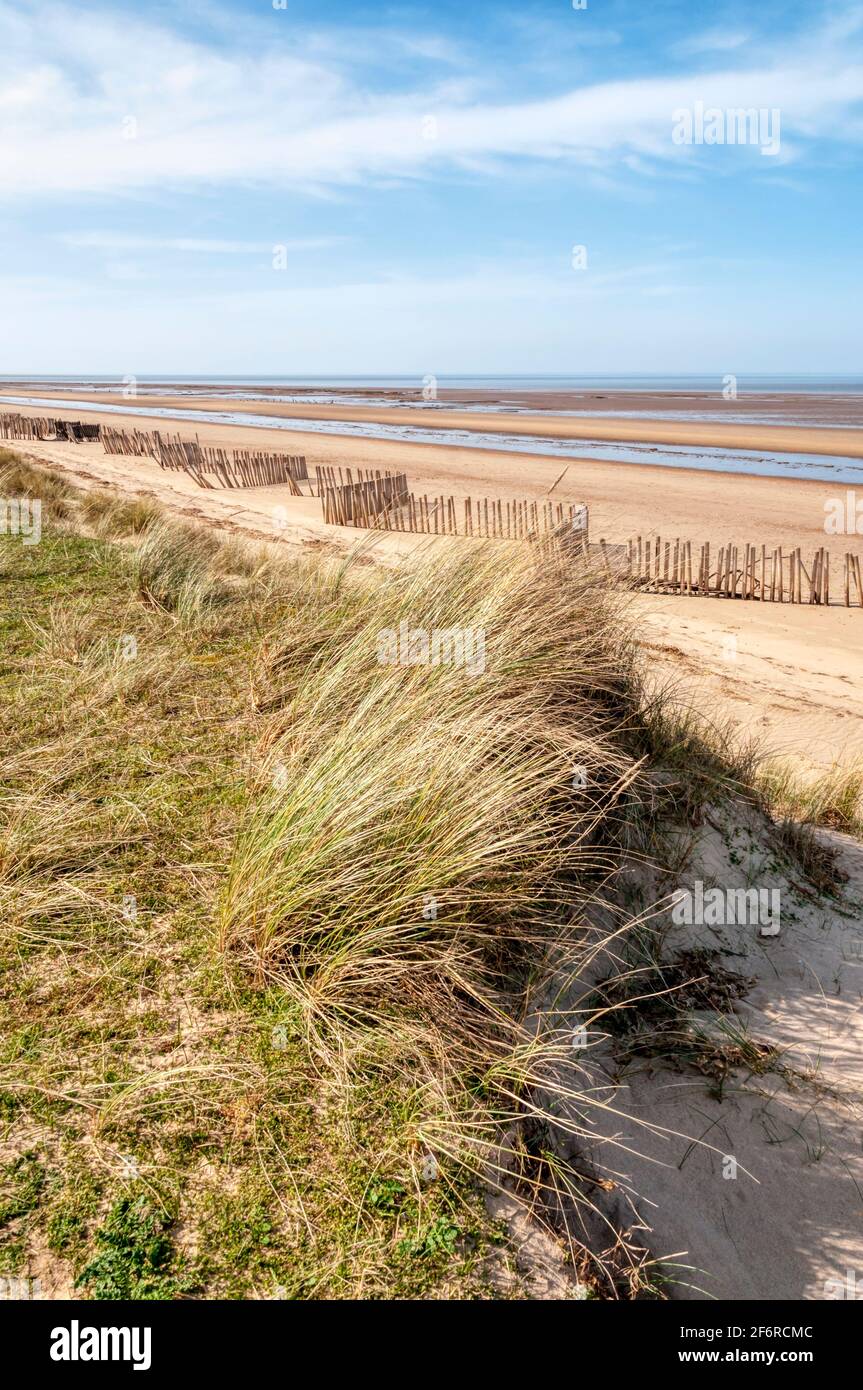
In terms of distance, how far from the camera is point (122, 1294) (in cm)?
199

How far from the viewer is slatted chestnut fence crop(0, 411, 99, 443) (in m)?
35.1

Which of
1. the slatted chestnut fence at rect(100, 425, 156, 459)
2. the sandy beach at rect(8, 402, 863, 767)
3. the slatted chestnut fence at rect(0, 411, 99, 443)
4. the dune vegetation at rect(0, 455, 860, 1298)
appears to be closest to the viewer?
the dune vegetation at rect(0, 455, 860, 1298)

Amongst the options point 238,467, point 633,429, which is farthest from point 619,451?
point 238,467

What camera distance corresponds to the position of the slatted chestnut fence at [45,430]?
3512 centimetres

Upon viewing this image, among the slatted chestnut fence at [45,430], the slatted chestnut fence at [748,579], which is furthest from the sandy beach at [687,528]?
the slatted chestnut fence at [45,430]

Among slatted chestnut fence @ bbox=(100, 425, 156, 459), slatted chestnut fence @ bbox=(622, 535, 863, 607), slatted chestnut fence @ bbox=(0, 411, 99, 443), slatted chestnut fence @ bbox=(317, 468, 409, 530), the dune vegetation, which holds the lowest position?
the dune vegetation

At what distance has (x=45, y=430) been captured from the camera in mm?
36875

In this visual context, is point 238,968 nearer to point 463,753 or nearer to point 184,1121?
point 184,1121

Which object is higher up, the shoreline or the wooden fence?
the shoreline

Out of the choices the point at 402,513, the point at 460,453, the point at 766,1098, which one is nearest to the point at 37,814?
the point at 766,1098

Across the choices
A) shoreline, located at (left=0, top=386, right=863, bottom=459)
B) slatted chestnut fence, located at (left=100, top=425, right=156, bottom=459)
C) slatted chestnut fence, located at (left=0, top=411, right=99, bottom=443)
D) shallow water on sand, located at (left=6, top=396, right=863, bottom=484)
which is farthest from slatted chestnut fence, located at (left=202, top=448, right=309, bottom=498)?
shoreline, located at (left=0, top=386, right=863, bottom=459)

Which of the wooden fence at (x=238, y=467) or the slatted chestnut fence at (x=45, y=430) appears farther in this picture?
the slatted chestnut fence at (x=45, y=430)

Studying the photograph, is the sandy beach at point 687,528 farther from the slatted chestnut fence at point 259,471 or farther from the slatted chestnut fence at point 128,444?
the slatted chestnut fence at point 259,471

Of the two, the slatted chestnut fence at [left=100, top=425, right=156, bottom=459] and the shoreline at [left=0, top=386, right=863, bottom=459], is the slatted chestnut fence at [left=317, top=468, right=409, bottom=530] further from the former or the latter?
the shoreline at [left=0, top=386, right=863, bottom=459]
